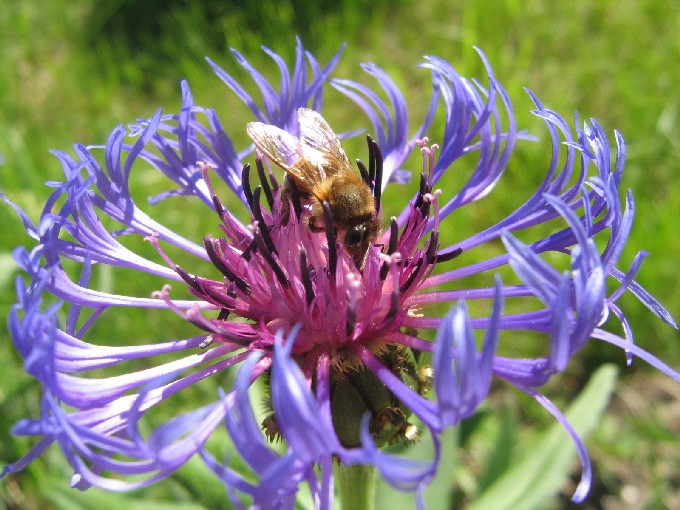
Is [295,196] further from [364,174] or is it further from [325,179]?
[364,174]

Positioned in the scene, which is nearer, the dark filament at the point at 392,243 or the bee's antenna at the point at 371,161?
the dark filament at the point at 392,243

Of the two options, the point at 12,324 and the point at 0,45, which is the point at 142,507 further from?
the point at 0,45

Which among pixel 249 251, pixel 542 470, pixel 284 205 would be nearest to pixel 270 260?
pixel 249 251

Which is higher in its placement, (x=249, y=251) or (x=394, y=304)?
(x=249, y=251)

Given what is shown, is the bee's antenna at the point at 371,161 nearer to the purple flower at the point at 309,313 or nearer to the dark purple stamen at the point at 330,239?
the purple flower at the point at 309,313

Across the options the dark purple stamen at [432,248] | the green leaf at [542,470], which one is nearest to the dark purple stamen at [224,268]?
the dark purple stamen at [432,248]

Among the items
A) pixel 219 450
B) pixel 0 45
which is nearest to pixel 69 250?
pixel 219 450

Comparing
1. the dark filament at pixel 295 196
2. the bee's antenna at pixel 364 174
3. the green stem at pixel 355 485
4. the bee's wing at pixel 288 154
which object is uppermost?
the bee's wing at pixel 288 154
